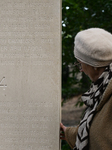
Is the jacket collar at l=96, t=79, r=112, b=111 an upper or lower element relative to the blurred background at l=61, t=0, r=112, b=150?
upper

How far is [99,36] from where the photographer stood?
1312 mm

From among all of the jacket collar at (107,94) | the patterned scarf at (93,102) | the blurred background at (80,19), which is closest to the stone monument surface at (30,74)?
the patterned scarf at (93,102)

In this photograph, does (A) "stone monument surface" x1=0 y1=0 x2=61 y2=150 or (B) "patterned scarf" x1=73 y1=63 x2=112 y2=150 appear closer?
(B) "patterned scarf" x1=73 y1=63 x2=112 y2=150

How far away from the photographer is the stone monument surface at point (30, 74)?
189cm

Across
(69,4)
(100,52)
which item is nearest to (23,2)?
(100,52)

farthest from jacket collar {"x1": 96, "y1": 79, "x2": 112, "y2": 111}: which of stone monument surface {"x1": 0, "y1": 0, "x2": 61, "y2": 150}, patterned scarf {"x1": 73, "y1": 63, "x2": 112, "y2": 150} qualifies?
stone monument surface {"x1": 0, "y1": 0, "x2": 61, "y2": 150}

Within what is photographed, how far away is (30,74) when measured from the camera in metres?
1.92

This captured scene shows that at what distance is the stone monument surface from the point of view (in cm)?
189

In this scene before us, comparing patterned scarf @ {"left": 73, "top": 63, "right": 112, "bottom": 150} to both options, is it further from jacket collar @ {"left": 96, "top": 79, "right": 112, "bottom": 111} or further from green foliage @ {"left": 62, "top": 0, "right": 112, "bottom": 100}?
green foliage @ {"left": 62, "top": 0, "right": 112, "bottom": 100}

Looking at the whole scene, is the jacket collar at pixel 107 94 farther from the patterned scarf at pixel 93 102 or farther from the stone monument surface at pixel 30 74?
the stone monument surface at pixel 30 74

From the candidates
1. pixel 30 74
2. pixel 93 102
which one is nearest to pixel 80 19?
pixel 30 74

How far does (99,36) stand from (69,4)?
238 centimetres

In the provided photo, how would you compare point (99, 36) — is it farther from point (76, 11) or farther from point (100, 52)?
point (76, 11)

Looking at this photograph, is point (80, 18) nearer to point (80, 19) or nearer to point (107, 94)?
point (80, 19)
